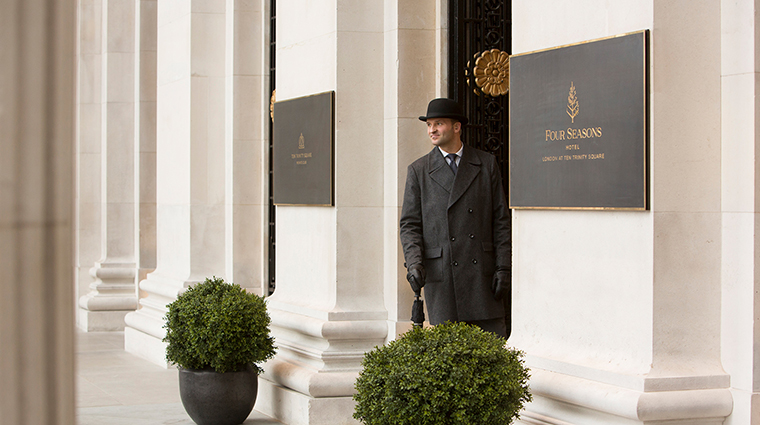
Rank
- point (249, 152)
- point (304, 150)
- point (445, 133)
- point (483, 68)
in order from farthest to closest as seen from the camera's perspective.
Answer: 1. point (249, 152)
2. point (304, 150)
3. point (483, 68)
4. point (445, 133)

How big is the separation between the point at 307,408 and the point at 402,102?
266cm

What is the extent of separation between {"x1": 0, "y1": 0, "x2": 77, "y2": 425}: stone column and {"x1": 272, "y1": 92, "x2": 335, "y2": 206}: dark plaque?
21.3 ft

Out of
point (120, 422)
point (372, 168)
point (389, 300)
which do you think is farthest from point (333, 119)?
point (120, 422)

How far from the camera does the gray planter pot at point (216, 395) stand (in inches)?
288

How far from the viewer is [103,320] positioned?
1501cm

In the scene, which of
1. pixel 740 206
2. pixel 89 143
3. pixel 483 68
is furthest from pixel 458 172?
pixel 89 143

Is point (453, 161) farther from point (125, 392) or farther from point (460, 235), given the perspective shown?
point (125, 392)

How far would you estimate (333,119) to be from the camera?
759 cm

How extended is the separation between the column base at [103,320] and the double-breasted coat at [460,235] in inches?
390

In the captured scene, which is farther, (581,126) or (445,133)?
(445,133)

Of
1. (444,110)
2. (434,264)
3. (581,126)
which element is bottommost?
(434,264)

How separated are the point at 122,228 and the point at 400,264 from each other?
9.08 metres

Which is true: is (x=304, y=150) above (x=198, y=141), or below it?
below

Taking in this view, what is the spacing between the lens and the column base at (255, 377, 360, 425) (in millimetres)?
7199
